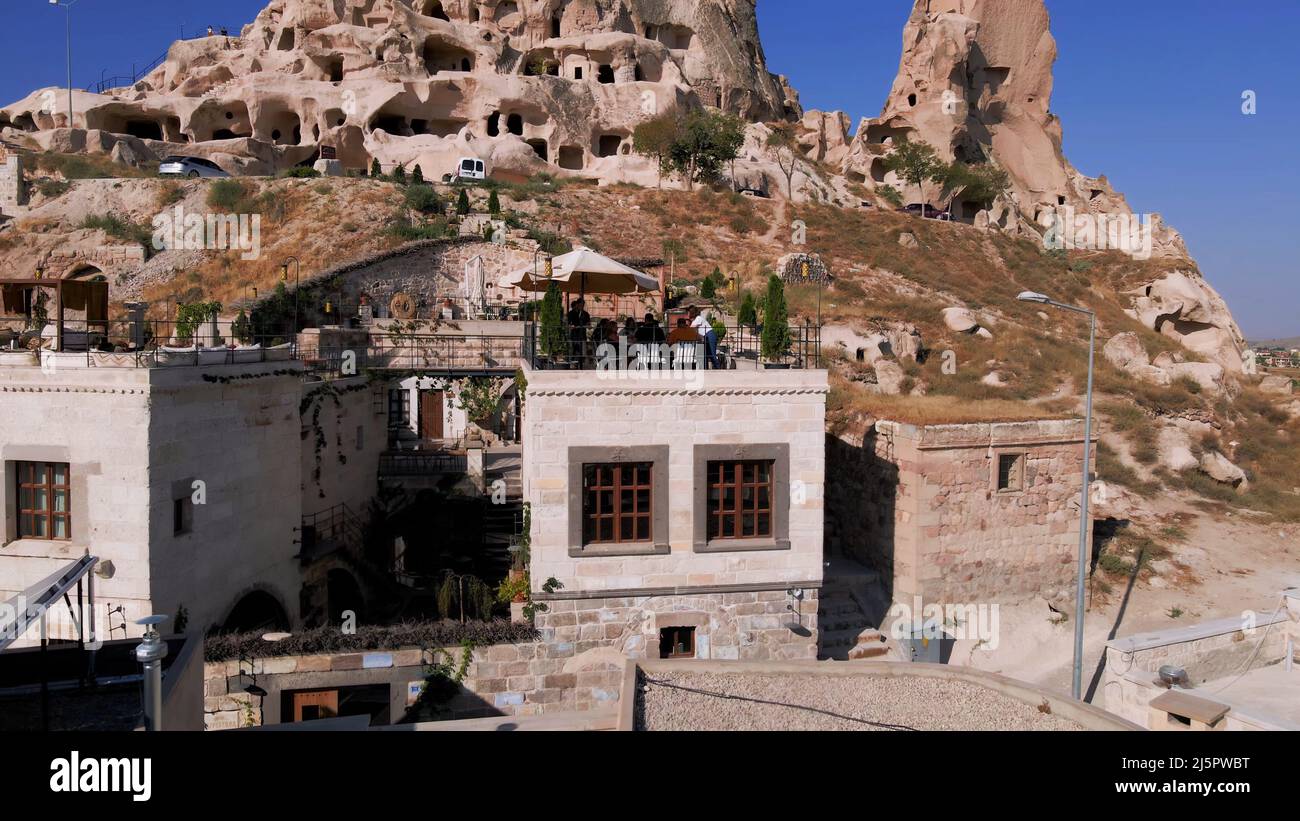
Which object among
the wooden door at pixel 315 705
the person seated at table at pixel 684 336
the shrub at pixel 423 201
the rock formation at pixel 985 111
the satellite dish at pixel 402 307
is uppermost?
the rock formation at pixel 985 111

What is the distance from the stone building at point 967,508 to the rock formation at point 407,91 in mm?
37388

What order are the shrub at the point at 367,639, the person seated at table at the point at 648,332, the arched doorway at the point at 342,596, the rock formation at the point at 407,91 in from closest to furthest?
the shrub at the point at 367,639, the person seated at table at the point at 648,332, the arched doorway at the point at 342,596, the rock formation at the point at 407,91

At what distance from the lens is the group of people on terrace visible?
12723 mm

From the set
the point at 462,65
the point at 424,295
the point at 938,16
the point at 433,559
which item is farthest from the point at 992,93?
the point at 433,559

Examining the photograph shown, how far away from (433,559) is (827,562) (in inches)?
331

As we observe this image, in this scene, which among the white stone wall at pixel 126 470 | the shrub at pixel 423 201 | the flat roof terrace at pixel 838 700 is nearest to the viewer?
the flat roof terrace at pixel 838 700

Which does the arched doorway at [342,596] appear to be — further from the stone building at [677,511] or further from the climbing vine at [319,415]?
the stone building at [677,511]

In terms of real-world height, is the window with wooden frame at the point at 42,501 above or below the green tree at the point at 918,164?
below

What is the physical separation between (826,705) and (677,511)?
4690 mm

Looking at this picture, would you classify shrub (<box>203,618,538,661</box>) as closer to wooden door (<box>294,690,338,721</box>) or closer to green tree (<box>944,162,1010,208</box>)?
wooden door (<box>294,690,338,721</box>)

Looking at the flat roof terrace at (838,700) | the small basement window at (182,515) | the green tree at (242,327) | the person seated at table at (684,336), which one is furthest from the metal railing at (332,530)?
the flat roof terrace at (838,700)

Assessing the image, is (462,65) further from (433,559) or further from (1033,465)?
(1033,465)

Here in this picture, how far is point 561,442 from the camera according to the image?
1204 centimetres

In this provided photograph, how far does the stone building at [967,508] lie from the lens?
596 inches
